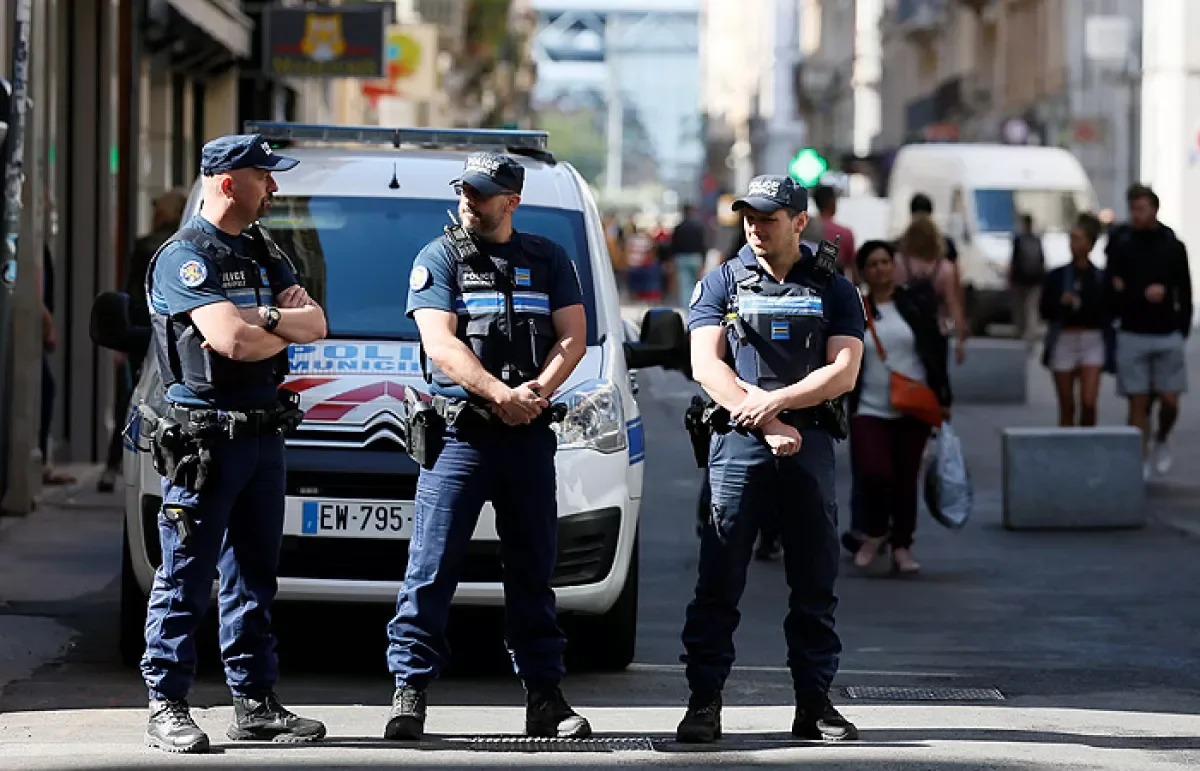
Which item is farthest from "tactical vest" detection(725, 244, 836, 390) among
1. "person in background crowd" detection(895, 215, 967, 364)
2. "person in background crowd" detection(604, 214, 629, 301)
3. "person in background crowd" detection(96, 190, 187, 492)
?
"person in background crowd" detection(604, 214, 629, 301)

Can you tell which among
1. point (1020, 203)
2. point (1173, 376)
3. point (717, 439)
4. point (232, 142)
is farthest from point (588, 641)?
point (1020, 203)

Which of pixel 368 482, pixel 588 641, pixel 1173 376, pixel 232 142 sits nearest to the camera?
pixel 232 142

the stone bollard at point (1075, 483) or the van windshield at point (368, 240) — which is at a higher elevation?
the van windshield at point (368, 240)

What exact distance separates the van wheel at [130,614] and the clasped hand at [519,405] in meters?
2.01

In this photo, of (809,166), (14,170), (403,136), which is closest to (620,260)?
(809,166)

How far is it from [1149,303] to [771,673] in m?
7.39

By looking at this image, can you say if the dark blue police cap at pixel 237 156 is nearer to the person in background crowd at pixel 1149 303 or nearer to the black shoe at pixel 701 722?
the black shoe at pixel 701 722

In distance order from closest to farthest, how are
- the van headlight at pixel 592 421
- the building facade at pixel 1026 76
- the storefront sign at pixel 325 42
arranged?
1. the van headlight at pixel 592 421
2. the storefront sign at pixel 325 42
3. the building facade at pixel 1026 76

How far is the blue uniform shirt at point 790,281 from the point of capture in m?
7.66

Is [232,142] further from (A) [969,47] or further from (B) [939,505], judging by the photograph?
(A) [969,47]

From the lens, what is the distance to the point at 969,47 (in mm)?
60906

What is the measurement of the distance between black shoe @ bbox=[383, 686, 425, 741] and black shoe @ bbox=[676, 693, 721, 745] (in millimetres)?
772

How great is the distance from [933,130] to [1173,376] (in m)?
44.3

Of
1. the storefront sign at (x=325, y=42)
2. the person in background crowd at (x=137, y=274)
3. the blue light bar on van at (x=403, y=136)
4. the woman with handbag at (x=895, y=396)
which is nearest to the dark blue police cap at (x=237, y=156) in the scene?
the blue light bar on van at (x=403, y=136)
